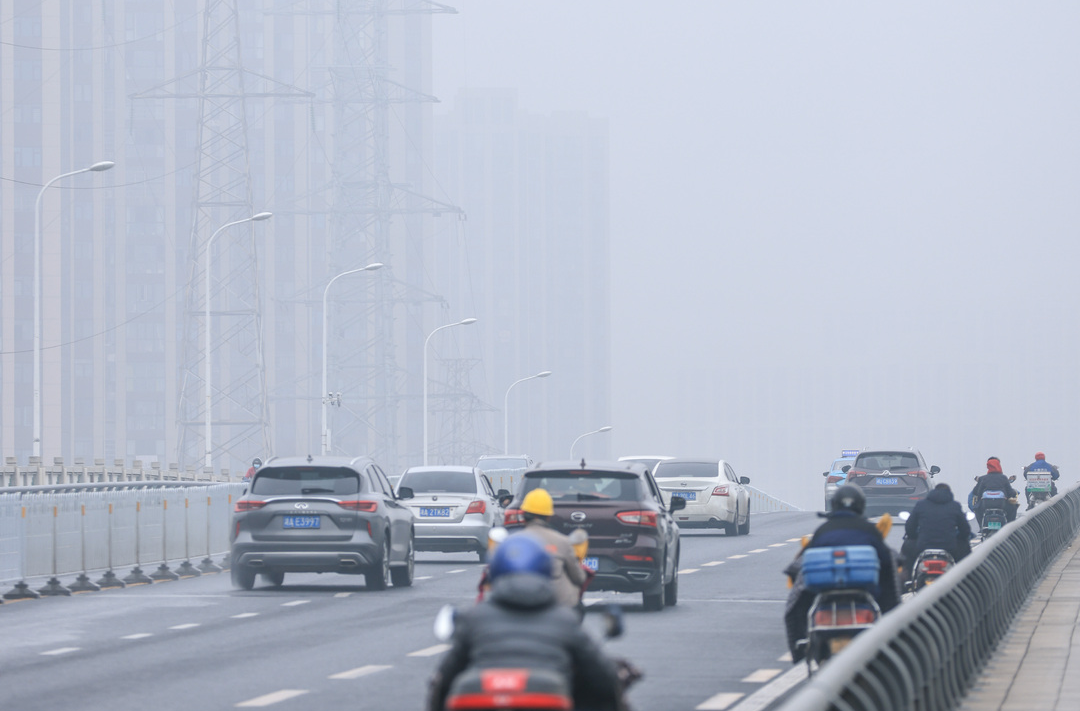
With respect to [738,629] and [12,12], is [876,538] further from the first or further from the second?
[12,12]

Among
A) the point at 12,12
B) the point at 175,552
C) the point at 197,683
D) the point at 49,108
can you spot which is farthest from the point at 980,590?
the point at 12,12

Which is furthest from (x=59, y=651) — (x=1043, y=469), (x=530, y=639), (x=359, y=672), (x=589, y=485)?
(x=1043, y=469)

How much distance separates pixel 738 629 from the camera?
1748cm

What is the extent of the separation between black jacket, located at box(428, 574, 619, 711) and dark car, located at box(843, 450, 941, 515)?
33.2 meters

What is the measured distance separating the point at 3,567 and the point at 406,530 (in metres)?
4.96

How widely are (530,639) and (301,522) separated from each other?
17323mm

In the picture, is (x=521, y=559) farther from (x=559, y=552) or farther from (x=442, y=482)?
(x=442, y=482)

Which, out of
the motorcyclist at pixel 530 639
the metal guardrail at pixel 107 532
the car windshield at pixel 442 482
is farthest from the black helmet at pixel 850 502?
the car windshield at pixel 442 482

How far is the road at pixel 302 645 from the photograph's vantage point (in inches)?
488

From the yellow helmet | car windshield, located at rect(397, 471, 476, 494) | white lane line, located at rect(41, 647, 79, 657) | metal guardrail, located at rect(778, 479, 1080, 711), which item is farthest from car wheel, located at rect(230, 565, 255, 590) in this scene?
the yellow helmet

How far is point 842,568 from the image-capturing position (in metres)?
11.0

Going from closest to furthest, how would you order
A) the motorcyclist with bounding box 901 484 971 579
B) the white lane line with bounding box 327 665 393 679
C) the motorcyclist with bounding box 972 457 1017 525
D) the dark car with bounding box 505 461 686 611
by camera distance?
the white lane line with bounding box 327 665 393 679, the motorcyclist with bounding box 901 484 971 579, the dark car with bounding box 505 461 686 611, the motorcyclist with bounding box 972 457 1017 525

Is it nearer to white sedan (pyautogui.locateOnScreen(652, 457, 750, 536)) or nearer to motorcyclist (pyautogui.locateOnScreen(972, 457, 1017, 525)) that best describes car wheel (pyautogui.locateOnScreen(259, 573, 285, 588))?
motorcyclist (pyautogui.locateOnScreen(972, 457, 1017, 525))

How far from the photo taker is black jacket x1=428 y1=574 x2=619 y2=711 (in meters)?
5.32
